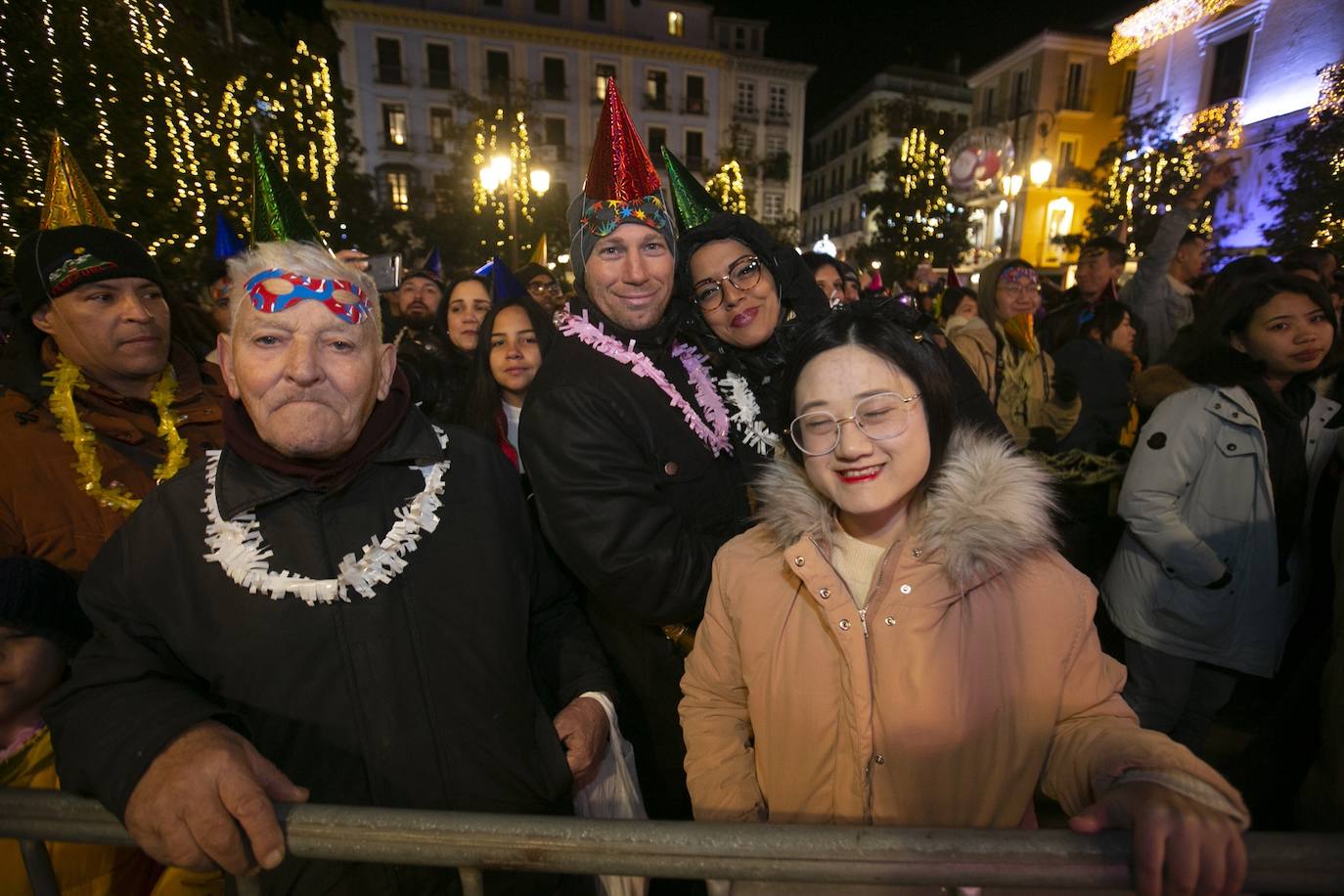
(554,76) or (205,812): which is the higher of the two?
(554,76)

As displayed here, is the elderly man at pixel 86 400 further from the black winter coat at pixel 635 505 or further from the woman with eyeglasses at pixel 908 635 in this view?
the woman with eyeglasses at pixel 908 635

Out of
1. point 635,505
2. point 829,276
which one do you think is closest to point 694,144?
point 829,276

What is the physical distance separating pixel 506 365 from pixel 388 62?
44.4m

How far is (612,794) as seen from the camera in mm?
2021

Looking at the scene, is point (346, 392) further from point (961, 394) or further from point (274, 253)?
point (961, 394)

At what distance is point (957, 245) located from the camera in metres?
22.1

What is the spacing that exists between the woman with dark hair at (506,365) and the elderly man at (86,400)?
137 cm

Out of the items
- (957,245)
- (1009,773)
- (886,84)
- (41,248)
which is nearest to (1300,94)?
(957,245)

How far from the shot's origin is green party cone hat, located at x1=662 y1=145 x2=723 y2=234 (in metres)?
3.34

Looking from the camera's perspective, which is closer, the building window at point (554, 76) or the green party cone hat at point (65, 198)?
the green party cone hat at point (65, 198)

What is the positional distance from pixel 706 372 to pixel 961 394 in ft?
3.69

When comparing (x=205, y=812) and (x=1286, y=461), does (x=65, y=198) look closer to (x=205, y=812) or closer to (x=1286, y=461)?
(x=205, y=812)

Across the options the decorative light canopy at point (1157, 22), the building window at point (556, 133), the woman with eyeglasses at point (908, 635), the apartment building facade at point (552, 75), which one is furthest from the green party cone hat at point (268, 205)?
the building window at point (556, 133)

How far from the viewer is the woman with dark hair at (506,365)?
376cm
